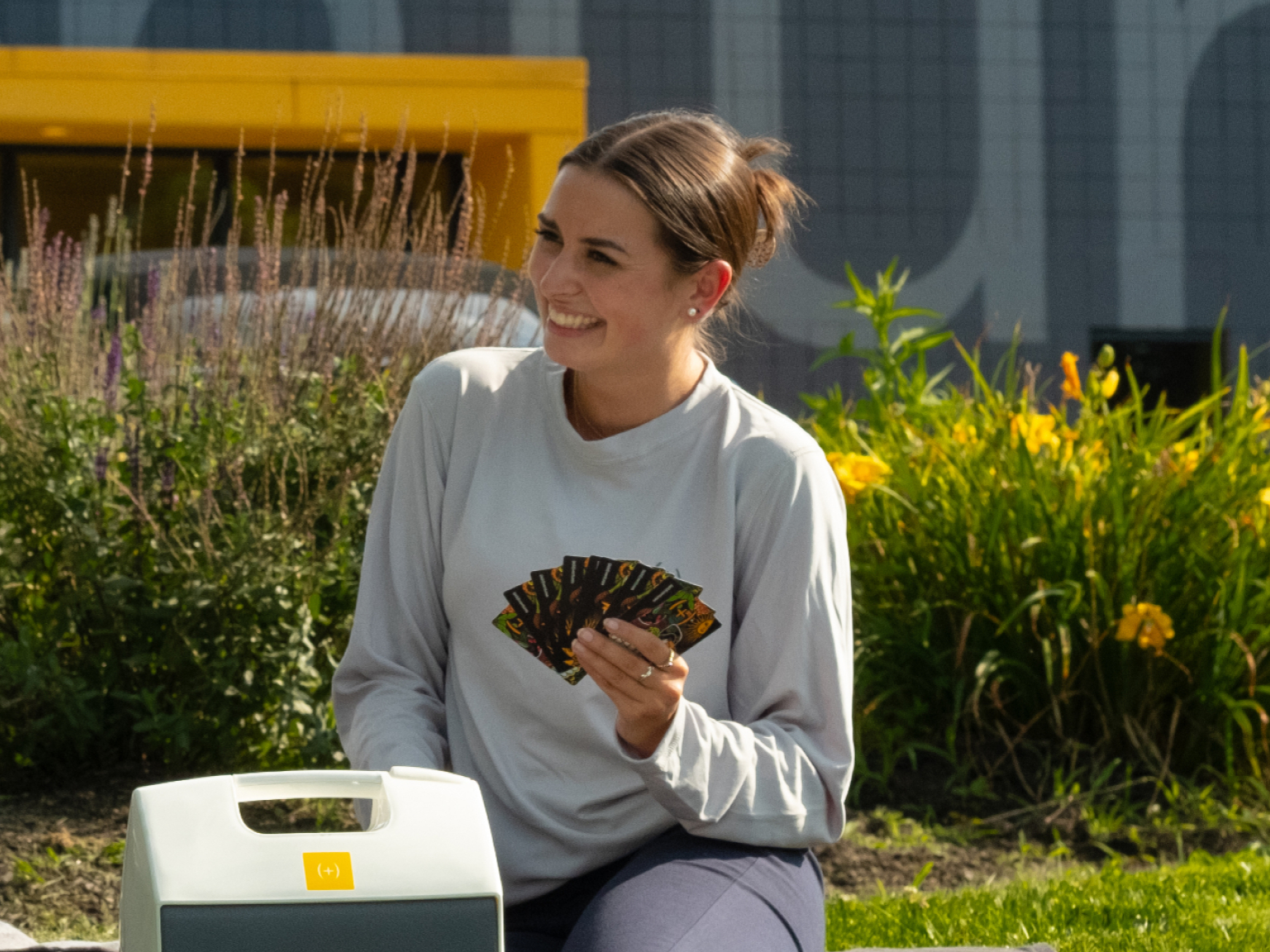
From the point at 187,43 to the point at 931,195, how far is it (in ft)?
17.4

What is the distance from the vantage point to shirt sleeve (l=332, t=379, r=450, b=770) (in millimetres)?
2164

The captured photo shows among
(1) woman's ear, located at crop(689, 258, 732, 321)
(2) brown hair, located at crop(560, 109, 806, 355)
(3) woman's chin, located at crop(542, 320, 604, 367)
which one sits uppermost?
(2) brown hair, located at crop(560, 109, 806, 355)

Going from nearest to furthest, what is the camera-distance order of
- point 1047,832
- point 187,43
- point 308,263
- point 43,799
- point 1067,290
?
point 43,799
point 1047,832
point 308,263
point 187,43
point 1067,290

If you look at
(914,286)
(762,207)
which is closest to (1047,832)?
(762,207)

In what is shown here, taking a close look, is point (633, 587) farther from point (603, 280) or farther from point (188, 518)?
point (188, 518)

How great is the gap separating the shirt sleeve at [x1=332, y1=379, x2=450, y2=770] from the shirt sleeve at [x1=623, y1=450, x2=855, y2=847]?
393 mm

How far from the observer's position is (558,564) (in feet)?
6.77

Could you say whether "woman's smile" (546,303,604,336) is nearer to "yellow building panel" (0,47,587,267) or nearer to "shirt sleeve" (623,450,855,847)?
"shirt sleeve" (623,450,855,847)

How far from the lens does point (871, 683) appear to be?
4.36 metres

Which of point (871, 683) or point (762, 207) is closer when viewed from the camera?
point (762, 207)

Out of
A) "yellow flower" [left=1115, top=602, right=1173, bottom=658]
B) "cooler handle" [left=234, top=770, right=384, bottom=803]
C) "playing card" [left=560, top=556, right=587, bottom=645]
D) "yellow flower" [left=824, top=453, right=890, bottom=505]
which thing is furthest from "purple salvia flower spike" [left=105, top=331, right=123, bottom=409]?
"yellow flower" [left=1115, top=602, right=1173, bottom=658]

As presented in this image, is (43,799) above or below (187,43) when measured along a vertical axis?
below

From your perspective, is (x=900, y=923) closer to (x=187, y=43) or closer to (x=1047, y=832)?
(x=1047, y=832)

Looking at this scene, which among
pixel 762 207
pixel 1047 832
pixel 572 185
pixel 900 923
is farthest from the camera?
pixel 1047 832
